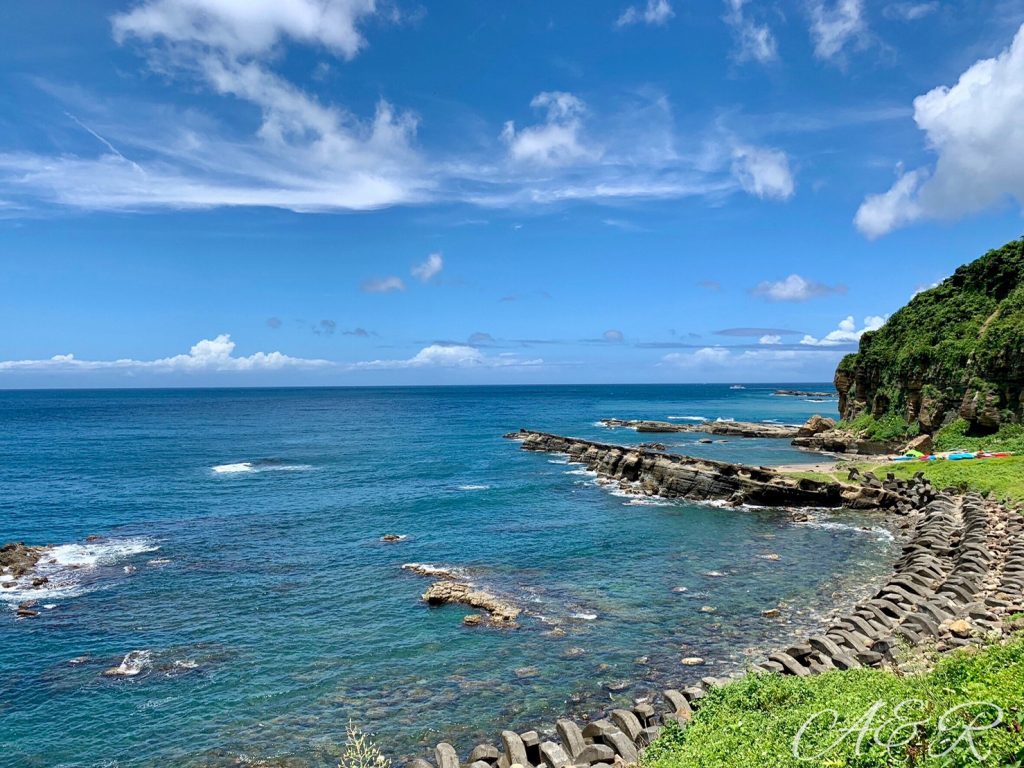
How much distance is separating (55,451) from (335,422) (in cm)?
6434

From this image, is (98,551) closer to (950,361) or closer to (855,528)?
(855,528)

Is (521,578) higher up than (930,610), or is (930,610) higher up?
(930,610)

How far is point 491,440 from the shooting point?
10825 centimetres

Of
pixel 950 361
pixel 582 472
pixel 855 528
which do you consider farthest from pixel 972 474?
pixel 582 472

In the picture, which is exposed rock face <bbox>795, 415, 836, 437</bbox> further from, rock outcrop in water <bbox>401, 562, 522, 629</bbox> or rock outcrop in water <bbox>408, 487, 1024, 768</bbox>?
rock outcrop in water <bbox>401, 562, 522, 629</bbox>

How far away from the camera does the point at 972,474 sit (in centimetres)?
4788

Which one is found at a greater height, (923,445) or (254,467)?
(923,445)

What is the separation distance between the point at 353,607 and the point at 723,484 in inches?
1459

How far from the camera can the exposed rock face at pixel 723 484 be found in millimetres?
51719

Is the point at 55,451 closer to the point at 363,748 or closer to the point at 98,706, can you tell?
the point at 98,706

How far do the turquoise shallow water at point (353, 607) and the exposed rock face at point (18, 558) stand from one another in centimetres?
154

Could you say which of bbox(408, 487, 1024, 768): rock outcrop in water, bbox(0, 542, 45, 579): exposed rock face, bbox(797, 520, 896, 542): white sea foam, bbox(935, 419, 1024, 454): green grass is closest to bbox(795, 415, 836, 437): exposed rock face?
bbox(935, 419, 1024, 454): green grass

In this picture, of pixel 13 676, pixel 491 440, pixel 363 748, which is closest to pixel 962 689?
pixel 363 748

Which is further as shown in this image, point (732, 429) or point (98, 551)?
point (732, 429)
